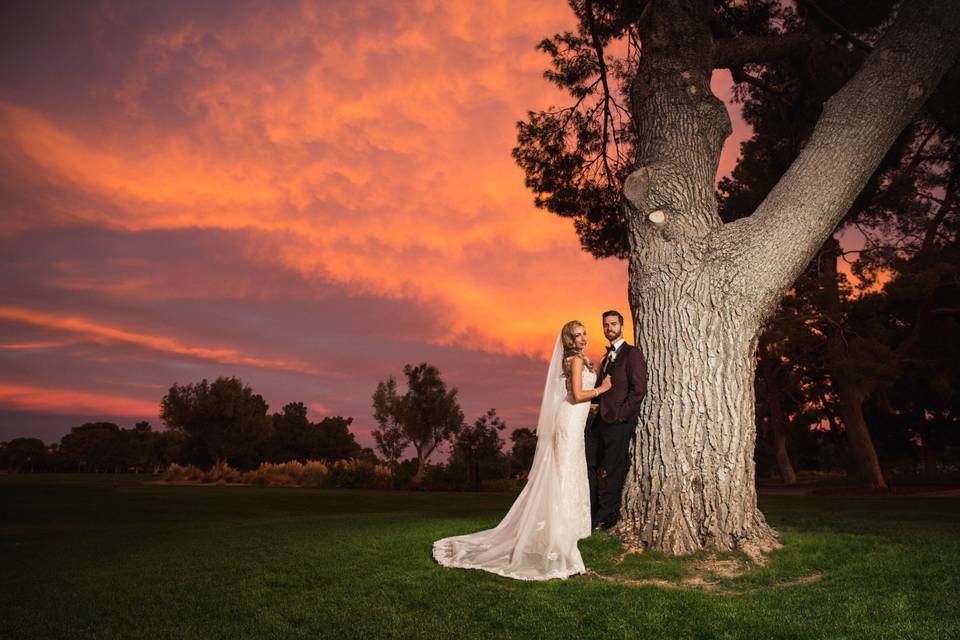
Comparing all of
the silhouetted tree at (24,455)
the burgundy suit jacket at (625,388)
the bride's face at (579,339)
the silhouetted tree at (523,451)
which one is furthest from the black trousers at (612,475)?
the silhouetted tree at (24,455)

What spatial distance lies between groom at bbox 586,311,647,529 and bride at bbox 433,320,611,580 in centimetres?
25

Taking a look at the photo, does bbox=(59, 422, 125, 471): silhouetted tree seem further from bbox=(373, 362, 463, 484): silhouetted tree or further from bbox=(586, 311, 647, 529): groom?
bbox=(586, 311, 647, 529): groom

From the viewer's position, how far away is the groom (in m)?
7.29

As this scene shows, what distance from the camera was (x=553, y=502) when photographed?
22.5ft

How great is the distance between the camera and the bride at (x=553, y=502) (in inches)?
250

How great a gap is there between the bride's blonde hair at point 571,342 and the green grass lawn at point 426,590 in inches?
81.4

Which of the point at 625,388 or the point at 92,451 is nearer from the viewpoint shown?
the point at 625,388

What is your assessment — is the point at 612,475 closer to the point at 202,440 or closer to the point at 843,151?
the point at 843,151

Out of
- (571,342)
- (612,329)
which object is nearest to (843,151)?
(612,329)

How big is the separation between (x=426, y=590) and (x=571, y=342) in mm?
3477

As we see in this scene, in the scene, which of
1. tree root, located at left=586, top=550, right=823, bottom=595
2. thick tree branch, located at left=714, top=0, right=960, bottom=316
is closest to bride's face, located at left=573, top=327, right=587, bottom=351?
thick tree branch, located at left=714, top=0, right=960, bottom=316

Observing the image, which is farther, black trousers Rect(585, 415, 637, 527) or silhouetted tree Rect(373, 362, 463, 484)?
silhouetted tree Rect(373, 362, 463, 484)

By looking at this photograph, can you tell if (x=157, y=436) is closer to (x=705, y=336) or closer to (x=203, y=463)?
(x=203, y=463)

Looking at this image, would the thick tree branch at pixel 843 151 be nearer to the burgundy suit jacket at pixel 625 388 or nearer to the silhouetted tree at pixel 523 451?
the burgundy suit jacket at pixel 625 388
